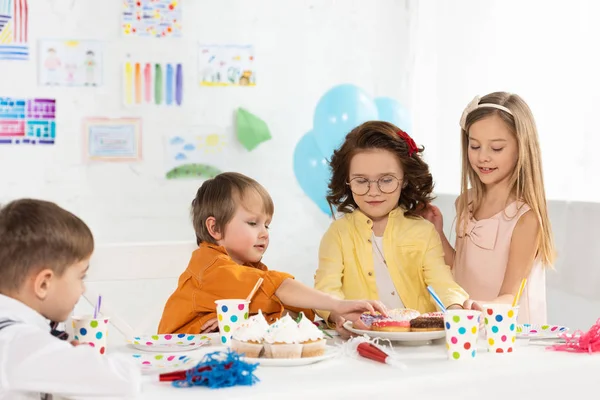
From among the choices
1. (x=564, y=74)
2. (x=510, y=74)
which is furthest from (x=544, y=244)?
(x=510, y=74)

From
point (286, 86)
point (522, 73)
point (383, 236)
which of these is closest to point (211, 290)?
point (383, 236)

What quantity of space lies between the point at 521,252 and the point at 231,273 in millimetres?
896

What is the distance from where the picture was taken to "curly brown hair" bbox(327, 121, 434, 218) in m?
2.21

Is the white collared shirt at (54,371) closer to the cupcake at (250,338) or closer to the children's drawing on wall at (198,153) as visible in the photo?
the cupcake at (250,338)

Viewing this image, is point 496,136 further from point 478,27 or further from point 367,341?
point 478,27

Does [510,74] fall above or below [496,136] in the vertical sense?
above

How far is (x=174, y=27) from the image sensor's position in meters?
4.84

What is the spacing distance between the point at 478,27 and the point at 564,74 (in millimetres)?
895

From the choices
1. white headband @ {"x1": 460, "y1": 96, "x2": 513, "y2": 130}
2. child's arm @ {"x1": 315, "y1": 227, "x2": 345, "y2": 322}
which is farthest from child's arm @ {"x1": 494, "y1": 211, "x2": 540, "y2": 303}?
child's arm @ {"x1": 315, "y1": 227, "x2": 345, "y2": 322}

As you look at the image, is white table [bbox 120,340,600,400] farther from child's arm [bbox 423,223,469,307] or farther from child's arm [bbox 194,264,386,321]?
child's arm [bbox 423,223,469,307]

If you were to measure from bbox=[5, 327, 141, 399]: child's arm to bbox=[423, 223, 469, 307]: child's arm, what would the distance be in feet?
3.43

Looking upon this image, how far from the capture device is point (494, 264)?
93.5 inches

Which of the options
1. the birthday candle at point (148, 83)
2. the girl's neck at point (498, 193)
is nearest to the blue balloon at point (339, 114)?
the birthday candle at point (148, 83)

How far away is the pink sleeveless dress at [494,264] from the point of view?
233 centimetres
